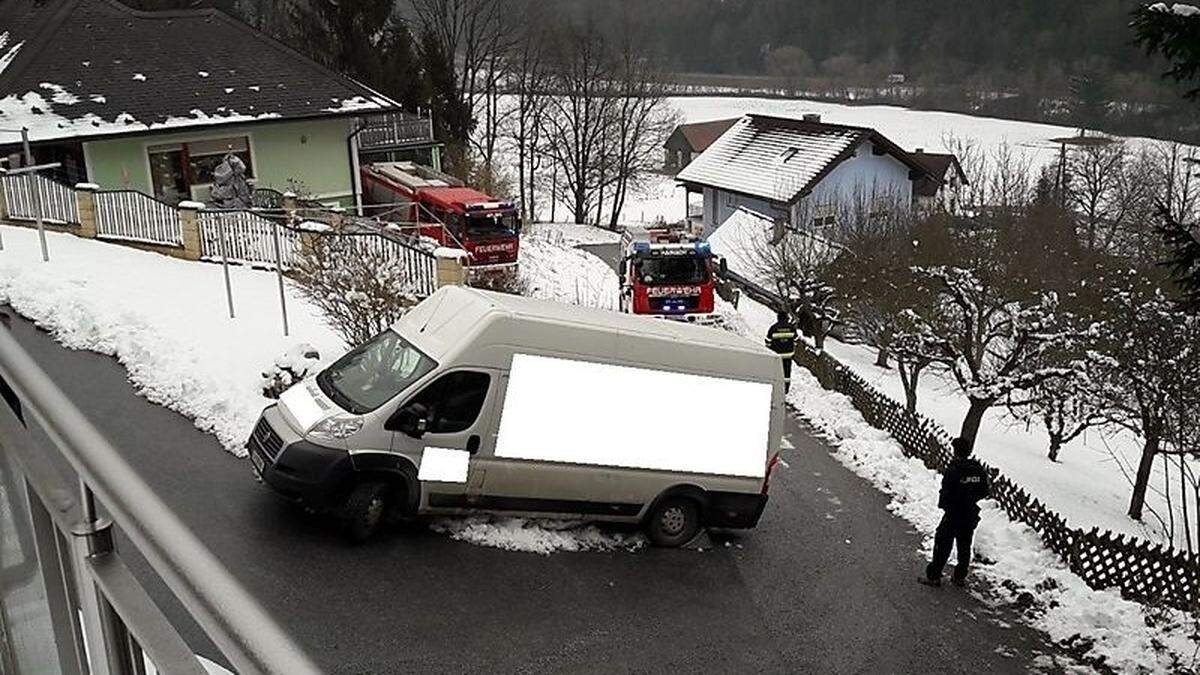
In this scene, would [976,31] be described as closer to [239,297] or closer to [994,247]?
[994,247]

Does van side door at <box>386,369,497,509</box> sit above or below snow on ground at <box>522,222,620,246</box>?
above

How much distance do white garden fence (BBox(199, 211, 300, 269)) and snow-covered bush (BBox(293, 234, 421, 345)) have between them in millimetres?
3687

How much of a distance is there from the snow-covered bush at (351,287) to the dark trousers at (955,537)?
840 cm

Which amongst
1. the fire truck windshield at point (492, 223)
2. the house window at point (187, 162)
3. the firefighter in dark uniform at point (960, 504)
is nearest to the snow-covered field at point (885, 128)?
the fire truck windshield at point (492, 223)

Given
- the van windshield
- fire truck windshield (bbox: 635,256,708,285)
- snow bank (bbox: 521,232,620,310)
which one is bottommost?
snow bank (bbox: 521,232,620,310)

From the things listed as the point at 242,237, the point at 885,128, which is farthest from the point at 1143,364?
the point at 885,128

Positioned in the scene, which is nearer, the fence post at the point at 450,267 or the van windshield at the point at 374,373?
the van windshield at the point at 374,373

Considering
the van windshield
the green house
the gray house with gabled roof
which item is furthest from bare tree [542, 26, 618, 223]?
the van windshield

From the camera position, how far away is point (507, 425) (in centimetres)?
1102

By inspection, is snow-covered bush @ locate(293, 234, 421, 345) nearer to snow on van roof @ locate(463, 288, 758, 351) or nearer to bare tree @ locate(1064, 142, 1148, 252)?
snow on van roof @ locate(463, 288, 758, 351)

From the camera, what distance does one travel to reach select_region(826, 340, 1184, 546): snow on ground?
18.2 m

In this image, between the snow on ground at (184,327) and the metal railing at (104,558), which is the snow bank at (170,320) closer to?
the snow on ground at (184,327)

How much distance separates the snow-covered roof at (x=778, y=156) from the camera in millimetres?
44625

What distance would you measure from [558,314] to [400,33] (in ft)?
120
